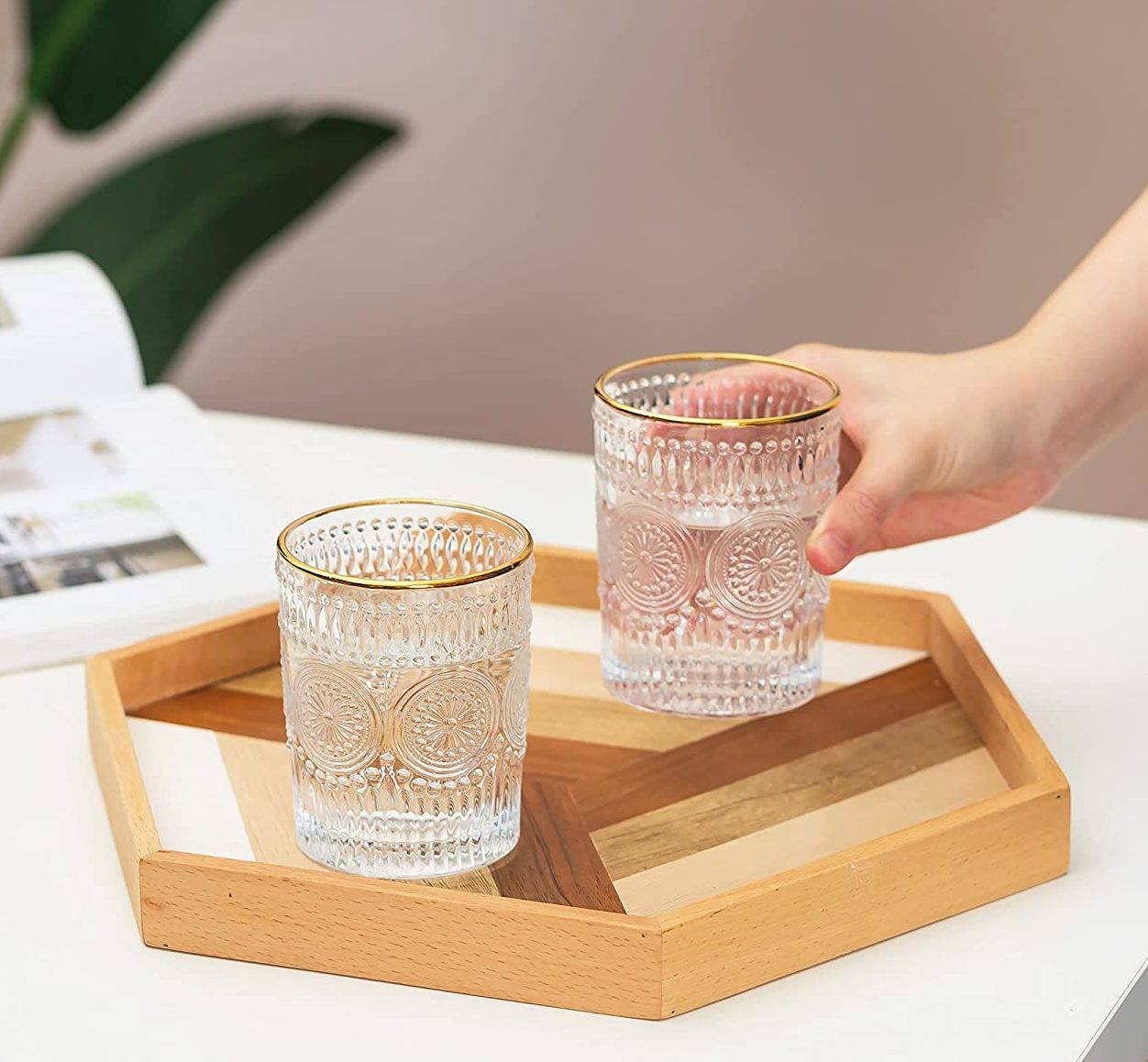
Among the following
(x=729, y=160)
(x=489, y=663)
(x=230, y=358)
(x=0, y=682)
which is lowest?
(x=230, y=358)

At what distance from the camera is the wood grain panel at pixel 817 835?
0.56 metres

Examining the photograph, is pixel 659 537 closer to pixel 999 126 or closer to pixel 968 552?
pixel 968 552

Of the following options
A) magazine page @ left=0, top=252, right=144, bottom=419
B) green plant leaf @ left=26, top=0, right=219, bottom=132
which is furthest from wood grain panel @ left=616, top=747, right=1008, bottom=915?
green plant leaf @ left=26, top=0, right=219, bottom=132

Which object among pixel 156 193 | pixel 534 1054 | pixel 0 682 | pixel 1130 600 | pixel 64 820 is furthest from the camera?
pixel 156 193

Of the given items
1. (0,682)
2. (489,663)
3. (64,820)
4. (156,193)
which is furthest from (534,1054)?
(156,193)

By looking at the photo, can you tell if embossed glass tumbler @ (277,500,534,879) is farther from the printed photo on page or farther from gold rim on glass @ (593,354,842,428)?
the printed photo on page

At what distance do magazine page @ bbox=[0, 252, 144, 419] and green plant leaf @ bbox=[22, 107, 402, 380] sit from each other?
0.80m

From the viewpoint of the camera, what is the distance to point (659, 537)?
663mm

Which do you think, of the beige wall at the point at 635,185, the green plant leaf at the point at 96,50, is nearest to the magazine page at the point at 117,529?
the green plant leaf at the point at 96,50

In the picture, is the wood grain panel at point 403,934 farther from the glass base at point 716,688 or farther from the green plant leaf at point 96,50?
the green plant leaf at point 96,50

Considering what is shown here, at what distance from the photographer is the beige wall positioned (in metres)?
1.93

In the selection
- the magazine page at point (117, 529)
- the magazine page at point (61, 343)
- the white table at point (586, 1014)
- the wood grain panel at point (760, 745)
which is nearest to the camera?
the white table at point (586, 1014)

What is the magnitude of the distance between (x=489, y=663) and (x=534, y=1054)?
124mm

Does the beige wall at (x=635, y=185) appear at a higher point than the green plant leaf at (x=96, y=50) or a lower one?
lower
